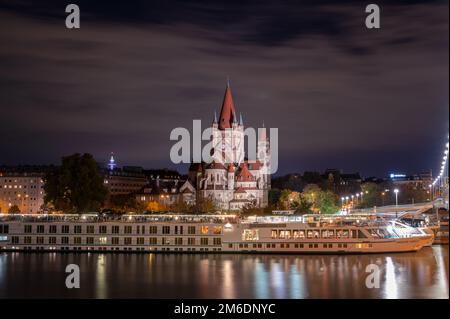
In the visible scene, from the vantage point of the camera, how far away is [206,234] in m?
50.2

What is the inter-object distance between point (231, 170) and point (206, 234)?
5792 cm

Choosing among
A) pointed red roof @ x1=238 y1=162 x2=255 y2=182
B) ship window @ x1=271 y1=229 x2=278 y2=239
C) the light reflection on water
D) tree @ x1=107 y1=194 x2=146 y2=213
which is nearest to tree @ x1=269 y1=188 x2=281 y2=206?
pointed red roof @ x1=238 y1=162 x2=255 y2=182

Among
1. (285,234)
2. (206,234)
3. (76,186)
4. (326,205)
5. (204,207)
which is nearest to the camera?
(285,234)

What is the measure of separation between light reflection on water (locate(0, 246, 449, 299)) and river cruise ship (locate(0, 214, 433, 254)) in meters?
1.57

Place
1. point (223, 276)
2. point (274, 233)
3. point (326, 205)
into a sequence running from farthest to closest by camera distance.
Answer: point (326, 205)
point (274, 233)
point (223, 276)

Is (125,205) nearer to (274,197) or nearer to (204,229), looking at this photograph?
(274,197)

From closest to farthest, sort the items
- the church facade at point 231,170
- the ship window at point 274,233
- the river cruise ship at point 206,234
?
the river cruise ship at point 206,234 → the ship window at point 274,233 → the church facade at point 231,170

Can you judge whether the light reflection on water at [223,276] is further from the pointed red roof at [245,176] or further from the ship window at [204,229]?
the pointed red roof at [245,176]

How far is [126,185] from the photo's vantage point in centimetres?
15025

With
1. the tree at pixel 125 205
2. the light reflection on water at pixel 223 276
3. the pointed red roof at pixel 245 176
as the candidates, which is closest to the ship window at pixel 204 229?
the light reflection on water at pixel 223 276

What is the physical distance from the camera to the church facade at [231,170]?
10588 centimetres

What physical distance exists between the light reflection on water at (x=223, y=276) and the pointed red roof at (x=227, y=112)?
68.1m

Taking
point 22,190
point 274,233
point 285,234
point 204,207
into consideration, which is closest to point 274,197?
point 204,207
